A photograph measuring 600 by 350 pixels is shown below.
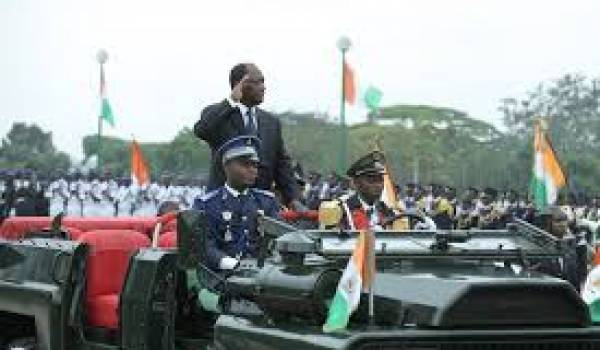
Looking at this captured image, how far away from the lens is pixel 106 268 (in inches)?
309

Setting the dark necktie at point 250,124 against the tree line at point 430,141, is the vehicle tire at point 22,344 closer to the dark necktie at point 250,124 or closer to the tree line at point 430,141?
the dark necktie at point 250,124

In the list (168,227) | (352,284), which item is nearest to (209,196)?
(168,227)

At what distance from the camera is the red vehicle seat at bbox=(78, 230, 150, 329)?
757cm

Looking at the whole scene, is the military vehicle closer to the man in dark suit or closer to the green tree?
the man in dark suit

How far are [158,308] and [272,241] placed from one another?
2.82 feet

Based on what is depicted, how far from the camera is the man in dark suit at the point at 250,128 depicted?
7.67 metres

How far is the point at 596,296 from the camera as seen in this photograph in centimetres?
616

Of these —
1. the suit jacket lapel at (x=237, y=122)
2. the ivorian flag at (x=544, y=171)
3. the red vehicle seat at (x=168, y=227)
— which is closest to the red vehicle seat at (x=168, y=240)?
the red vehicle seat at (x=168, y=227)

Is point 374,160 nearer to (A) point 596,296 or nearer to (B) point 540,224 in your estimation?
(B) point 540,224

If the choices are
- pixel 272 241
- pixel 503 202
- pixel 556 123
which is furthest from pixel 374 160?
pixel 556 123

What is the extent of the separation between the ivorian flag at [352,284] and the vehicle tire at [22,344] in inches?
136

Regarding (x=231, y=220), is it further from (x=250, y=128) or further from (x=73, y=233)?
(x=73, y=233)

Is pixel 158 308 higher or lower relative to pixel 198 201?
lower

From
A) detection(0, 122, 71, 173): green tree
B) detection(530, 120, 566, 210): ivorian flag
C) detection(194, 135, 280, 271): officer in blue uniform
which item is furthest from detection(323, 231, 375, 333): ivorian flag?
detection(0, 122, 71, 173): green tree
